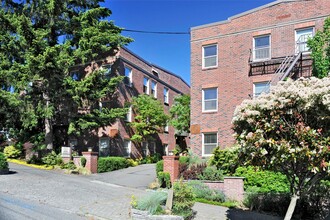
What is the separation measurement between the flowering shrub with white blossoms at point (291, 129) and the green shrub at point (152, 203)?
283cm

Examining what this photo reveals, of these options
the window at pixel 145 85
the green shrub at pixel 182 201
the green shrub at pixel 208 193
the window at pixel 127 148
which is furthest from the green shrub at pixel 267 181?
the window at pixel 145 85

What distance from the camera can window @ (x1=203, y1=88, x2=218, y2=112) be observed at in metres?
22.2

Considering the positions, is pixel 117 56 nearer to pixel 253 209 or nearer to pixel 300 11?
pixel 300 11

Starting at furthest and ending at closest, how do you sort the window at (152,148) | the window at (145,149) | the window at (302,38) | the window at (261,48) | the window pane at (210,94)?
the window at (152,148) < the window at (145,149) < the window pane at (210,94) < the window at (261,48) < the window at (302,38)

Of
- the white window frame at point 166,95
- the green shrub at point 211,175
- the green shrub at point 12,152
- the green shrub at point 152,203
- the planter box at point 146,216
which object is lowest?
the planter box at point 146,216

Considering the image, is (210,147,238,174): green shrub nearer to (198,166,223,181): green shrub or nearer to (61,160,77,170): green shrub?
(198,166,223,181): green shrub

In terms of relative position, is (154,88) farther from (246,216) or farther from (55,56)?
(246,216)

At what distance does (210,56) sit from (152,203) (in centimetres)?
1539

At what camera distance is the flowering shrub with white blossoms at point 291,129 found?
7.16m

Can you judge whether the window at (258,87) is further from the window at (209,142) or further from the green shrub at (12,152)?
the green shrub at (12,152)

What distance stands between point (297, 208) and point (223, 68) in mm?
13452

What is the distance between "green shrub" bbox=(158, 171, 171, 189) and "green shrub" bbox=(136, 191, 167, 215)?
6.23m

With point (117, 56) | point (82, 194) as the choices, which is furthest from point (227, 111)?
point (82, 194)

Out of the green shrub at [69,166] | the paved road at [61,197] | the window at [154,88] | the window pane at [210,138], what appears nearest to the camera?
the paved road at [61,197]
